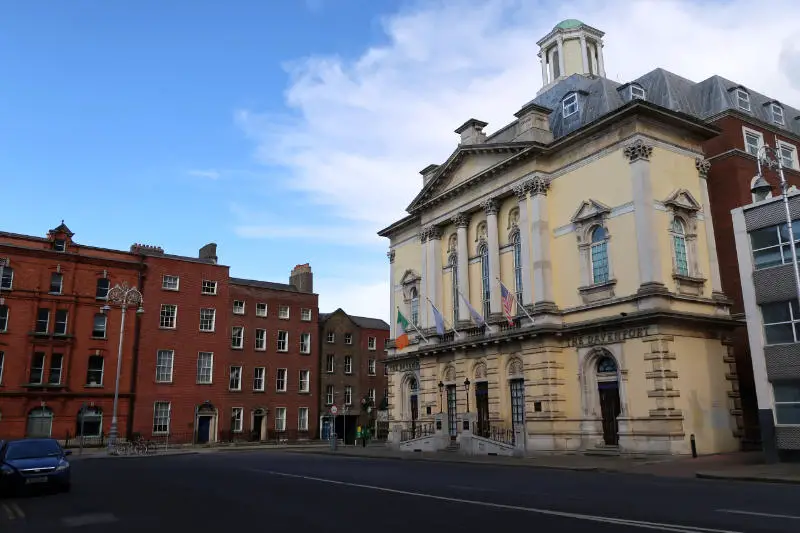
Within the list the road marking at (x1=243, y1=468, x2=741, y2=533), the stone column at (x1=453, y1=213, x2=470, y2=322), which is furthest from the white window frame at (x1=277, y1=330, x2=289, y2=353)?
the road marking at (x1=243, y1=468, x2=741, y2=533)

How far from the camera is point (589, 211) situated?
3153 cm

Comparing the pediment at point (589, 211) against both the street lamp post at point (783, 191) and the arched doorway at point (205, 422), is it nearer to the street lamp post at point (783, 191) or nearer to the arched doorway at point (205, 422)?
the street lamp post at point (783, 191)

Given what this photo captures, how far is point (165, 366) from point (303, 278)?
1652 centimetres

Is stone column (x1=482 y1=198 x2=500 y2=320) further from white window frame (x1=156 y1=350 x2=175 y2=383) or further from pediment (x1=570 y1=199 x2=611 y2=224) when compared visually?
white window frame (x1=156 y1=350 x2=175 y2=383)

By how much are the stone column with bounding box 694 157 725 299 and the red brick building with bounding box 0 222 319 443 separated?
119 feet

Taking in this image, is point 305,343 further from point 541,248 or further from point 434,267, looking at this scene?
point 541,248

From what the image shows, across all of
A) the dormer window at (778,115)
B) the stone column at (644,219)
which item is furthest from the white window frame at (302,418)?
the dormer window at (778,115)

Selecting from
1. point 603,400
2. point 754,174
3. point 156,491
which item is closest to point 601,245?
point 603,400

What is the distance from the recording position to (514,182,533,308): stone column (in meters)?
33.6

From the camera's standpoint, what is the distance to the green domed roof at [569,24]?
4894 centimetres

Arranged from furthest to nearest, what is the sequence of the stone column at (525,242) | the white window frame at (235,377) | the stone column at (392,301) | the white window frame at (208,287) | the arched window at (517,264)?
the white window frame at (235,377) → the white window frame at (208,287) → the stone column at (392,301) → the arched window at (517,264) → the stone column at (525,242)

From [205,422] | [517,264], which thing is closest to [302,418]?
[205,422]

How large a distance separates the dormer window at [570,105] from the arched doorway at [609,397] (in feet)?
49.6

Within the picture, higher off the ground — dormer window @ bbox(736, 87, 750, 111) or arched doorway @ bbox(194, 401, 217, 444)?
dormer window @ bbox(736, 87, 750, 111)
